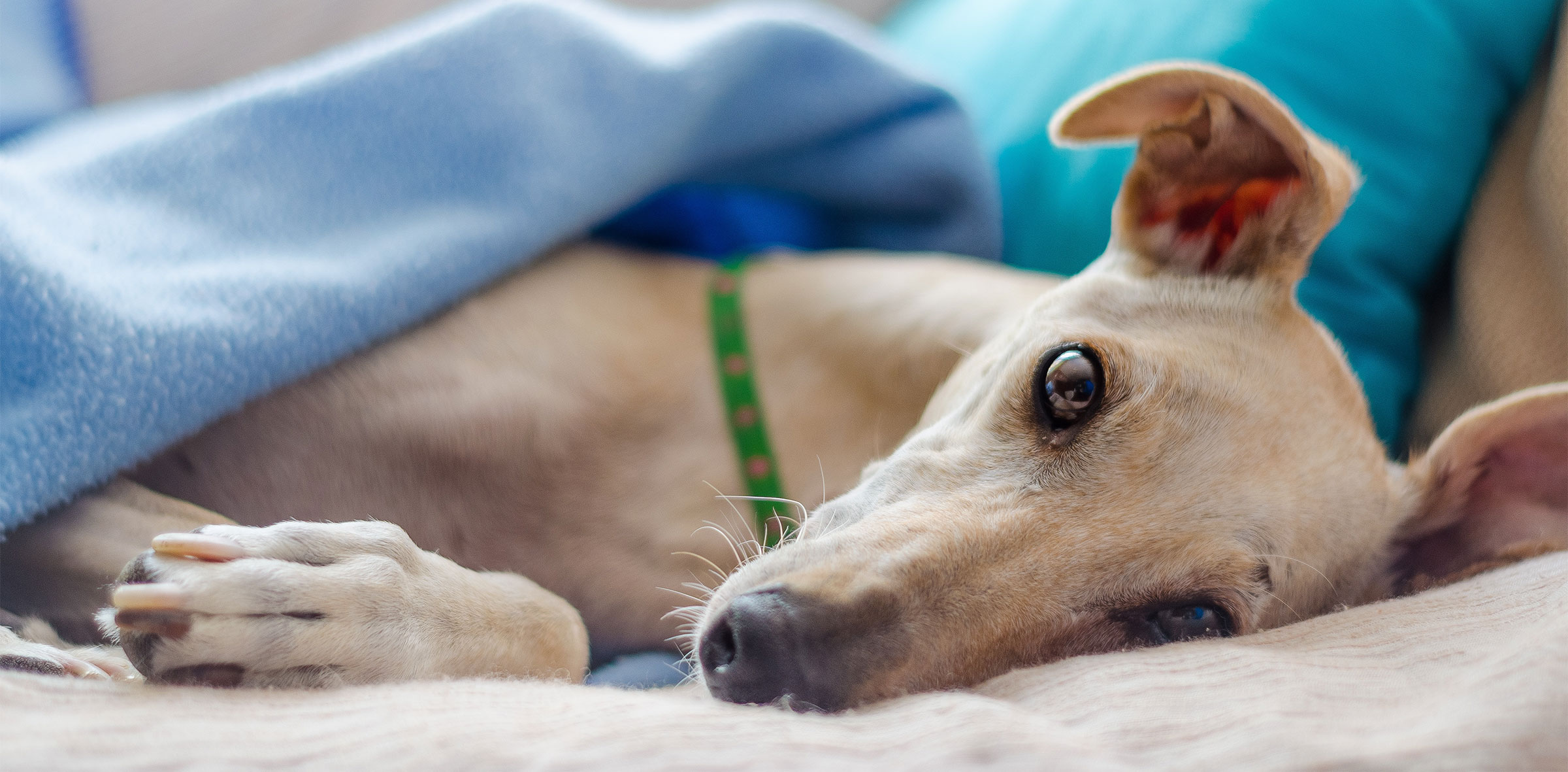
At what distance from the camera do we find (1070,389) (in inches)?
45.7

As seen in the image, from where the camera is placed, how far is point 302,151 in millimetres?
1556

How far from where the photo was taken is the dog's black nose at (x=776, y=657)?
0.88m

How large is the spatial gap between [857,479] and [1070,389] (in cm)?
43

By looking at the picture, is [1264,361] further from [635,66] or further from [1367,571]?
[635,66]

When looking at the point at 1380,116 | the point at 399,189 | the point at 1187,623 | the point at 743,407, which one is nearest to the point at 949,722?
the point at 1187,623

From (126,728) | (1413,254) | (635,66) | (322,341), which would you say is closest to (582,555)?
(322,341)

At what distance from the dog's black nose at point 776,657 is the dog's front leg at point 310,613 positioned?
0.91ft

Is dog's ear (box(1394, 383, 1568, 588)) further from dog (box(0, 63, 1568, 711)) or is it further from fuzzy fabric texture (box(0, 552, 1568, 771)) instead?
fuzzy fabric texture (box(0, 552, 1568, 771))

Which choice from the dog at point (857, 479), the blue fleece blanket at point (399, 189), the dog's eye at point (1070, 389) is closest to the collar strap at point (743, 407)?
the dog at point (857, 479)

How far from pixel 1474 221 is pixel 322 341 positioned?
190 cm

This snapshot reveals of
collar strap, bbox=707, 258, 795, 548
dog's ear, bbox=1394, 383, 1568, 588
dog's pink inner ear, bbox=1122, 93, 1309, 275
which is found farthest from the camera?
collar strap, bbox=707, 258, 795, 548

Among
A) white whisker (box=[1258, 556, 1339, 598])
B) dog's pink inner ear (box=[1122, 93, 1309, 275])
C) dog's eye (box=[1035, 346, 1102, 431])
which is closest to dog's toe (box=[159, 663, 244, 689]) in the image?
dog's eye (box=[1035, 346, 1102, 431])

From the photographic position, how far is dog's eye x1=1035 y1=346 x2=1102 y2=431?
1.15 metres

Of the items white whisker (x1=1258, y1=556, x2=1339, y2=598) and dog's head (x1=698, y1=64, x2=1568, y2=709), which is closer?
dog's head (x1=698, y1=64, x2=1568, y2=709)
